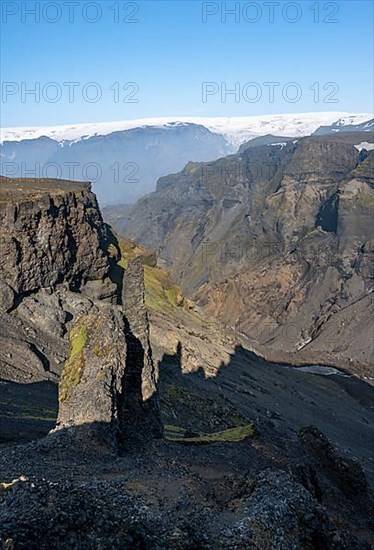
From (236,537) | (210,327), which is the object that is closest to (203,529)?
(236,537)

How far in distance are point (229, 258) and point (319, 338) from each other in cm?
7145

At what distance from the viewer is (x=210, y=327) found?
67.8 metres

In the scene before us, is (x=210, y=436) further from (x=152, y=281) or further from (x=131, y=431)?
(x=152, y=281)

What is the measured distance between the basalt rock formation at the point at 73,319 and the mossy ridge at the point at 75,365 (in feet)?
0.13

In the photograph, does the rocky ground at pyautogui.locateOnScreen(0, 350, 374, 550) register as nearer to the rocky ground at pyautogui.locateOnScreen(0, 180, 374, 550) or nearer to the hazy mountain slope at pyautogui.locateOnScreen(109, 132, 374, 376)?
the rocky ground at pyautogui.locateOnScreen(0, 180, 374, 550)

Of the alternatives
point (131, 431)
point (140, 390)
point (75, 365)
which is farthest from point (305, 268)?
point (75, 365)

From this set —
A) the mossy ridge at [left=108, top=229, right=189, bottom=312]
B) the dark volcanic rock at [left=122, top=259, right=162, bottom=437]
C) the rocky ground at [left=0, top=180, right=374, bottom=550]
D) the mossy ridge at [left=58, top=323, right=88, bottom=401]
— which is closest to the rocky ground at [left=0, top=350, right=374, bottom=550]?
the rocky ground at [left=0, top=180, right=374, bottom=550]

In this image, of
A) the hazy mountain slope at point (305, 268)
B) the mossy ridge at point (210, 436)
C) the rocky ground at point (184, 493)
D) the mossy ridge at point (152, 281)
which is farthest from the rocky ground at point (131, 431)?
the hazy mountain slope at point (305, 268)

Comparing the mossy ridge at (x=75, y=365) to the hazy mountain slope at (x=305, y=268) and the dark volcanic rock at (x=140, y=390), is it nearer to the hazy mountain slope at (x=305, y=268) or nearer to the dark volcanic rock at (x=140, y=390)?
the dark volcanic rock at (x=140, y=390)

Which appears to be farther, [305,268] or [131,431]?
[305,268]

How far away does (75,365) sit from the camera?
19734mm

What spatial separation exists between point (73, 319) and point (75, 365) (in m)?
24.7

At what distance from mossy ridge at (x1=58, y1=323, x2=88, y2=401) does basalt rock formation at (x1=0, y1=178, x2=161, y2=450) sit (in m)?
0.04

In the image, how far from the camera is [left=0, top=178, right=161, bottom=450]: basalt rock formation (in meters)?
19.1
